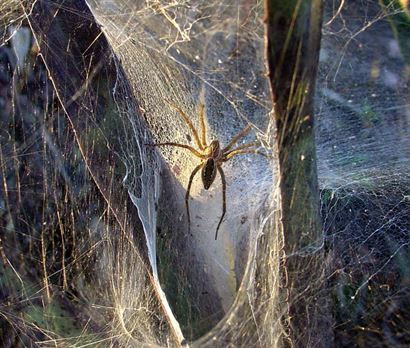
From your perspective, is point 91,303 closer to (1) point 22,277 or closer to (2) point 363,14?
(1) point 22,277

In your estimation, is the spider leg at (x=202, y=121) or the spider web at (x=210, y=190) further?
the spider leg at (x=202, y=121)

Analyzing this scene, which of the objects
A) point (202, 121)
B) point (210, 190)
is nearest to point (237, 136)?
point (202, 121)

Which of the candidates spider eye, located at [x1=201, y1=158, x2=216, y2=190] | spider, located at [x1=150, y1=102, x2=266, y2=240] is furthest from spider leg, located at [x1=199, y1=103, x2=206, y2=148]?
spider eye, located at [x1=201, y1=158, x2=216, y2=190]

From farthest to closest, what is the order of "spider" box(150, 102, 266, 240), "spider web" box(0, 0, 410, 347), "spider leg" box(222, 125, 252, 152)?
"spider" box(150, 102, 266, 240) < "spider leg" box(222, 125, 252, 152) < "spider web" box(0, 0, 410, 347)

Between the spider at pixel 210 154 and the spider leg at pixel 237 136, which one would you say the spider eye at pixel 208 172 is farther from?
the spider leg at pixel 237 136

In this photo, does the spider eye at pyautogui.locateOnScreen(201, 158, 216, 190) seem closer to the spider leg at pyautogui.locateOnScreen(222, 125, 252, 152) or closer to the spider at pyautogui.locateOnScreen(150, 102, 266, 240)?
the spider at pyautogui.locateOnScreen(150, 102, 266, 240)

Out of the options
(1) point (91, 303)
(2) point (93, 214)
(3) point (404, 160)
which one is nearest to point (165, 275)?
(2) point (93, 214)

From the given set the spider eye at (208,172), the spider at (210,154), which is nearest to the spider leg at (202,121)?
the spider at (210,154)
